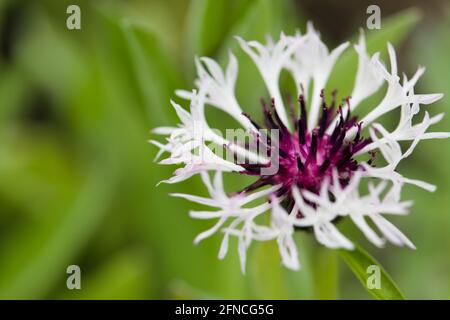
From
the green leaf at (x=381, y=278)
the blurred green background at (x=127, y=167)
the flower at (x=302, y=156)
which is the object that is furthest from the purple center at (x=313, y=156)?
the blurred green background at (x=127, y=167)

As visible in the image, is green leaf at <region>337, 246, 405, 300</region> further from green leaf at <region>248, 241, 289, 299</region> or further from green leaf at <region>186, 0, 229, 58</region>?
green leaf at <region>186, 0, 229, 58</region>

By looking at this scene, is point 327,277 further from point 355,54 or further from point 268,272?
point 355,54

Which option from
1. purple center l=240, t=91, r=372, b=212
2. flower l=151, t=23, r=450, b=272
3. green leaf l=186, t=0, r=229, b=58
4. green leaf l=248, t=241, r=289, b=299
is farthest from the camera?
green leaf l=186, t=0, r=229, b=58

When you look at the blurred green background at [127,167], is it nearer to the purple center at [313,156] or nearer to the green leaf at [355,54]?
the green leaf at [355,54]

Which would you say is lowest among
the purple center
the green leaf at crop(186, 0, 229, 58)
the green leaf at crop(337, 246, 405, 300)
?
the green leaf at crop(337, 246, 405, 300)

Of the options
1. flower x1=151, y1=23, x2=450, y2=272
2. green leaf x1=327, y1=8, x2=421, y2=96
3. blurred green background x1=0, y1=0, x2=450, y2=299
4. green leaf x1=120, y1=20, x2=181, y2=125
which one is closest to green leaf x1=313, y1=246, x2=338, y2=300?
blurred green background x1=0, y1=0, x2=450, y2=299

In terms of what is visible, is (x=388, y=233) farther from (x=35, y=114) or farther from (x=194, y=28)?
(x=35, y=114)

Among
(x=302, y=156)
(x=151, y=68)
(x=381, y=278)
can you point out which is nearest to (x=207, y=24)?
(x=151, y=68)
